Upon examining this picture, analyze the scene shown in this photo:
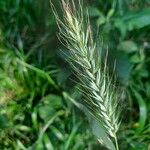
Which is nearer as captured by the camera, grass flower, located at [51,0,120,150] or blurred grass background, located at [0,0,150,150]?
grass flower, located at [51,0,120,150]

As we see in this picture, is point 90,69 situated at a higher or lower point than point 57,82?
higher

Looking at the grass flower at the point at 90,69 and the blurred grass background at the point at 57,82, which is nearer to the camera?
the grass flower at the point at 90,69

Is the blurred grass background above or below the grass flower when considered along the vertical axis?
below

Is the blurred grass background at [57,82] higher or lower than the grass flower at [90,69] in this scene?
lower

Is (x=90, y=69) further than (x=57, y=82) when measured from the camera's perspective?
No

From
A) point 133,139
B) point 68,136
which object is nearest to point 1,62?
point 68,136
